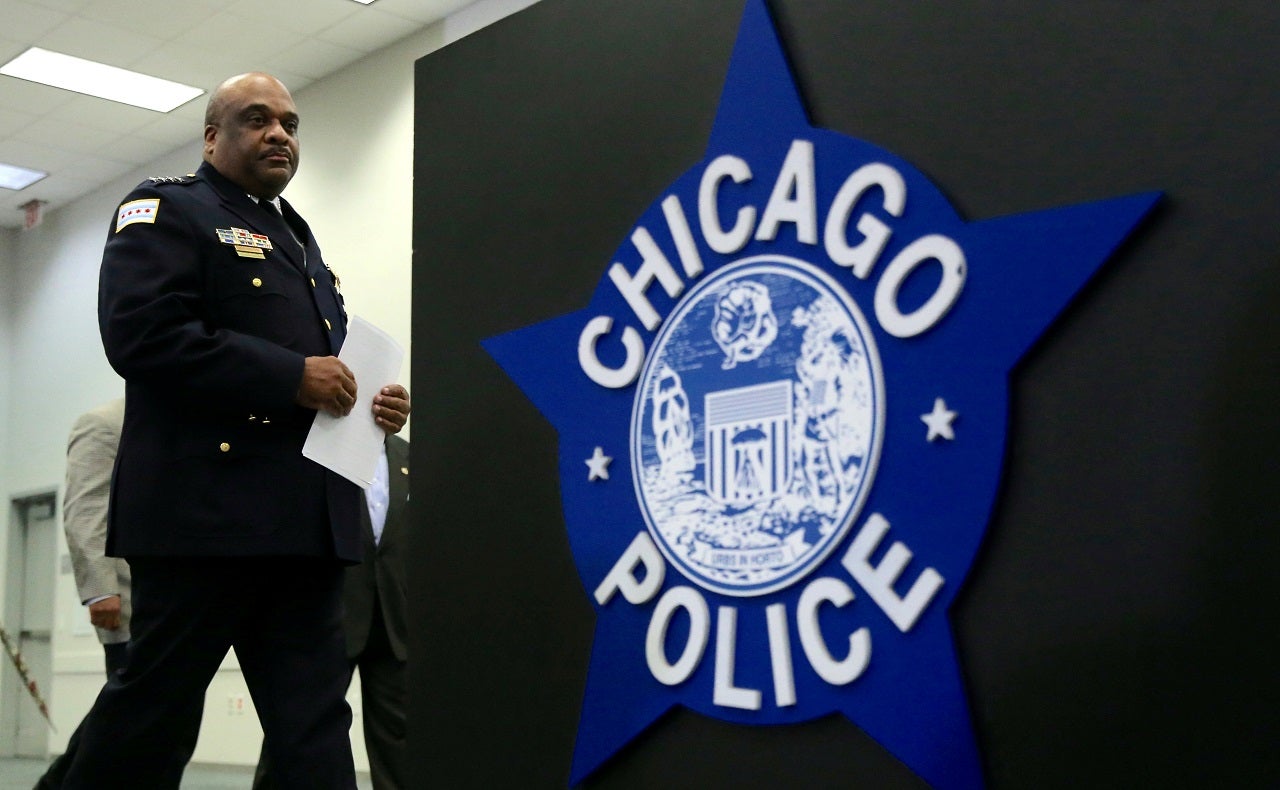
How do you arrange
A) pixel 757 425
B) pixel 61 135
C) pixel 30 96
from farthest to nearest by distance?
pixel 61 135 < pixel 30 96 < pixel 757 425

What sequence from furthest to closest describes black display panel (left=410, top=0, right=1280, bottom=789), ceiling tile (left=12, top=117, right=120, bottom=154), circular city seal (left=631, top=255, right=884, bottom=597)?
ceiling tile (left=12, top=117, right=120, bottom=154), circular city seal (left=631, top=255, right=884, bottom=597), black display panel (left=410, top=0, right=1280, bottom=789)

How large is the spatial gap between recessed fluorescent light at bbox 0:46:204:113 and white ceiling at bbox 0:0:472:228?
0.07 metres

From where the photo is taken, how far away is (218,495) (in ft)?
6.48

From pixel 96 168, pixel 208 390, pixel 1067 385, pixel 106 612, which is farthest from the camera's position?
pixel 96 168

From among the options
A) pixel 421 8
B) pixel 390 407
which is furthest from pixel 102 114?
pixel 390 407

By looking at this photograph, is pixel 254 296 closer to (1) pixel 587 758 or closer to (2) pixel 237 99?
(2) pixel 237 99

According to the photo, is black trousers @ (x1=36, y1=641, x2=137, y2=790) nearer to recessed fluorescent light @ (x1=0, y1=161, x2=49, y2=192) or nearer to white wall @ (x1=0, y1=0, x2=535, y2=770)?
white wall @ (x1=0, y1=0, x2=535, y2=770)

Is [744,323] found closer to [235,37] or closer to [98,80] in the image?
[235,37]

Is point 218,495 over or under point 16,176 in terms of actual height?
under

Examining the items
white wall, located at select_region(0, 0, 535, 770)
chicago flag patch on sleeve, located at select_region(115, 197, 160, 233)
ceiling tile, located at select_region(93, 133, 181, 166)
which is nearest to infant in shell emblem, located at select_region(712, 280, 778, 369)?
chicago flag patch on sleeve, located at select_region(115, 197, 160, 233)

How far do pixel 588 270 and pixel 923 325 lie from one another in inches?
23.6

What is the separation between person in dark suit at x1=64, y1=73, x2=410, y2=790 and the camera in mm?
1955

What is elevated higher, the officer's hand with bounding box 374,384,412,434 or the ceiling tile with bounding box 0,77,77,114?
the ceiling tile with bounding box 0,77,77,114

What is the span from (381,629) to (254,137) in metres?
1.70
